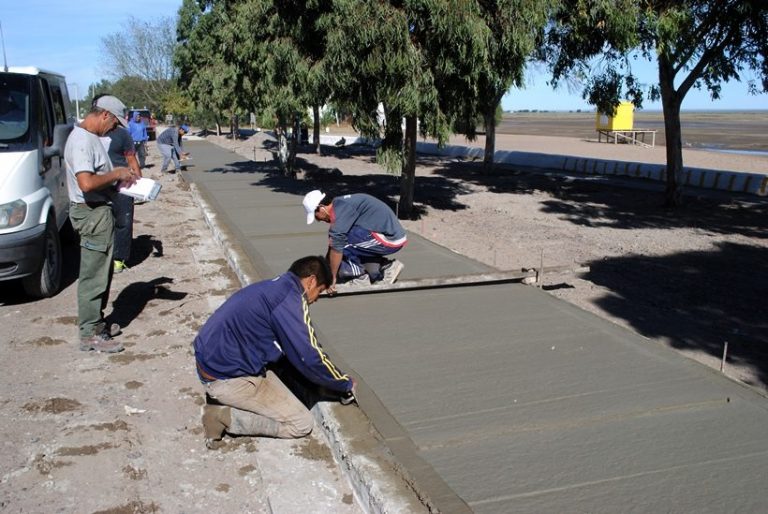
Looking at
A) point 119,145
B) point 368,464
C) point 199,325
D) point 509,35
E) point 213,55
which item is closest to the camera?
point 368,464

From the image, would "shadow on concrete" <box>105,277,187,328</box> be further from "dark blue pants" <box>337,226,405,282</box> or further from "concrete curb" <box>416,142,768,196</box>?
"concrete curb" <box>416,142,768,196</box>

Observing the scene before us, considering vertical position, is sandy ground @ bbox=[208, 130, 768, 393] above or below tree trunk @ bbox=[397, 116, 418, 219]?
below

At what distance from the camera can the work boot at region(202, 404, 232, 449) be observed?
4.34 meters

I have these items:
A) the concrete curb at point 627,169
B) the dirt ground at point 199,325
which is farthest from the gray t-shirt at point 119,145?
the concrete curb at point 627,169

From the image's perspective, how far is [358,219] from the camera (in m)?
7.19

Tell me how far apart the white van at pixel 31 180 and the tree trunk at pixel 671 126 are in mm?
10938

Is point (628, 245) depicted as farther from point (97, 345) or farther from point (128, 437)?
point (128, 437)

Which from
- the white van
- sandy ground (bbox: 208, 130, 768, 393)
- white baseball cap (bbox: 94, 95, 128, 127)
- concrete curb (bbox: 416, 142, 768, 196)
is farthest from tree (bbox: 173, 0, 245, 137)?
white baseball cap (bbox: 94, 95, 128, 127)

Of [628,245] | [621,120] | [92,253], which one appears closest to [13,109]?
[92,253]

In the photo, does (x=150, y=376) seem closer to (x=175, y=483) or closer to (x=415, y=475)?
Answer: (x=175, y=483)

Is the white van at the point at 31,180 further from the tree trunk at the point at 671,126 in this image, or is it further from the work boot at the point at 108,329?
the tree trunk at the point at 671,126

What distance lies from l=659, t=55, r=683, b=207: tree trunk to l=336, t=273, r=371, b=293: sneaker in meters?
9.09

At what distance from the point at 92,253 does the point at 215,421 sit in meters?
2.21

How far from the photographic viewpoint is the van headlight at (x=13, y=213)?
6840 mm
